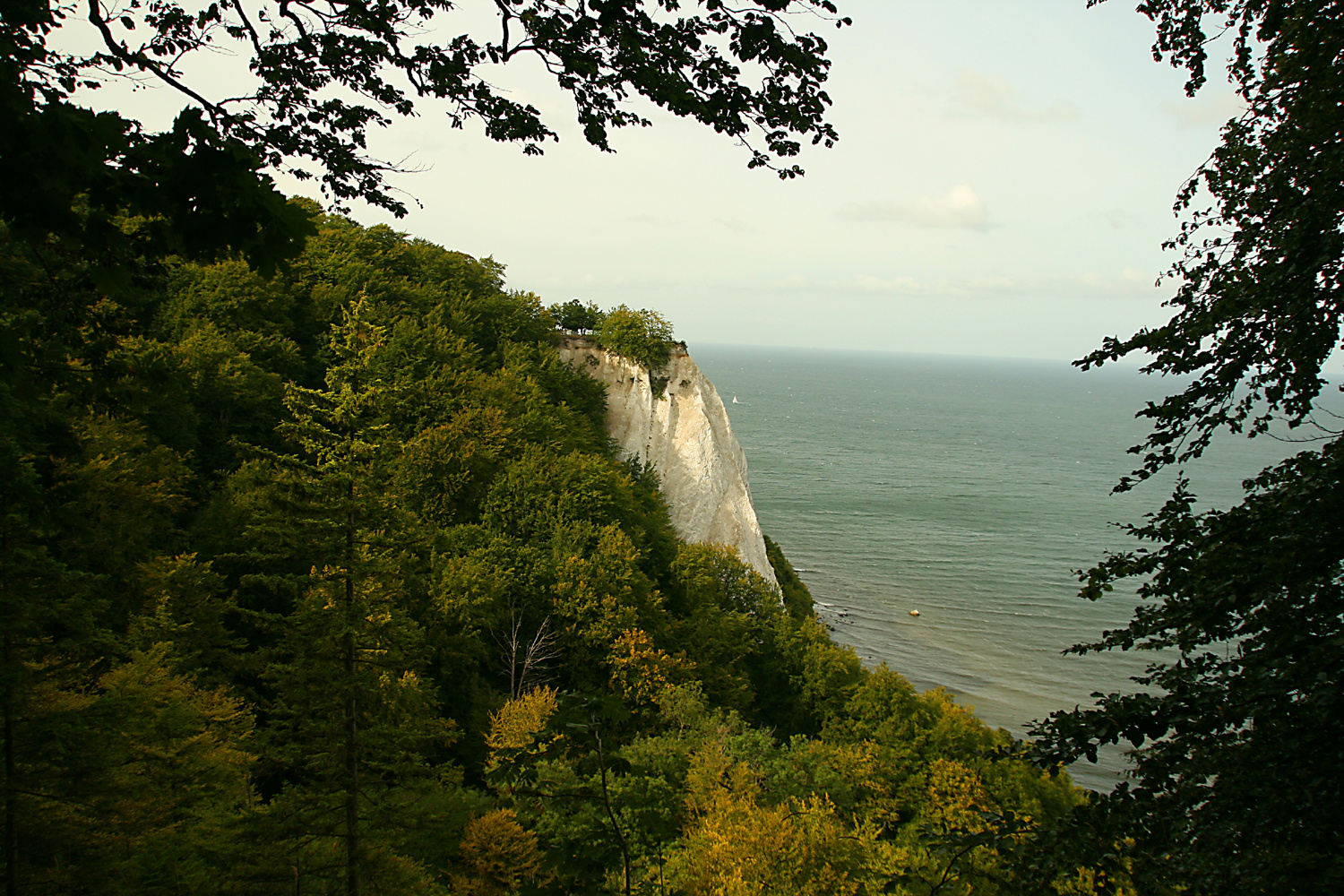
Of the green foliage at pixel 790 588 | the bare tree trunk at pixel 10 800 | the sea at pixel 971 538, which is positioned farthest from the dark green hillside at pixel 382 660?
the green foliage at pixel 790 588

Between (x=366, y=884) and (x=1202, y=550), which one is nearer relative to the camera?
(x=1202, y=550)

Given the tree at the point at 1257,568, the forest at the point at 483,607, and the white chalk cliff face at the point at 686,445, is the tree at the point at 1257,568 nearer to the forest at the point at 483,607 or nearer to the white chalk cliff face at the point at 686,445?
the forest at the point at 483,607

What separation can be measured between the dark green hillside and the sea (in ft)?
16.2

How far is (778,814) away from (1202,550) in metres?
11.0

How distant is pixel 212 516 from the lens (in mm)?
19422

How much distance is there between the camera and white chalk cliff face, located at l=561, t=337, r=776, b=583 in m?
38.1

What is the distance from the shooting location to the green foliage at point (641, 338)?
3925cm

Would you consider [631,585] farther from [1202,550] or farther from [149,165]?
[149,165]

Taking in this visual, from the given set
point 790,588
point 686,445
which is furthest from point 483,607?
point 790,588

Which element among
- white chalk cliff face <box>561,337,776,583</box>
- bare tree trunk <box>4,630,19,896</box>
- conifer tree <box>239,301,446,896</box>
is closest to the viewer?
bare tree trunk <box>4,630,19,896</box>

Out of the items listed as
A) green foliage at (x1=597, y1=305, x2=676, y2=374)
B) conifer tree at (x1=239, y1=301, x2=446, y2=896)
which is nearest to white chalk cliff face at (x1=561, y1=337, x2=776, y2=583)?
green foliage at (x1=597, y1=305, x2=676, y2=374)

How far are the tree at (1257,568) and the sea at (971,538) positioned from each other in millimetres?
1544

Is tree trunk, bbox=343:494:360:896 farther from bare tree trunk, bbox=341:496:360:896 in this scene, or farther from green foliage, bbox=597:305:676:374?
green foliage, bbox=597:305:676:374

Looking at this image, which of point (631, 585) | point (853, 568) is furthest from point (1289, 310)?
point (853, 568)
